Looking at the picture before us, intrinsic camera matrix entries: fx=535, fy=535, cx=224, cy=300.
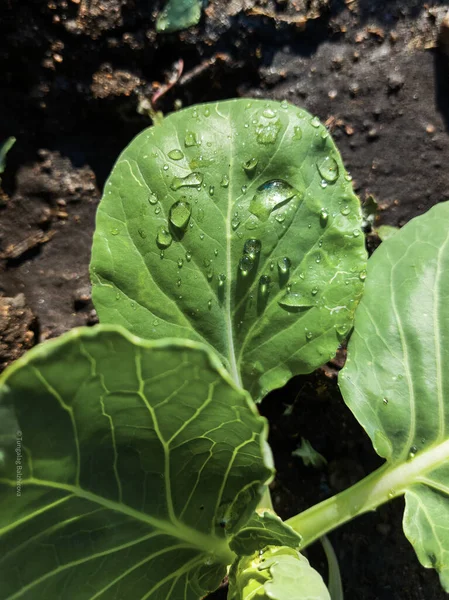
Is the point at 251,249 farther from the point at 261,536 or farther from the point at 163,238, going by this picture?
the point at 261,536

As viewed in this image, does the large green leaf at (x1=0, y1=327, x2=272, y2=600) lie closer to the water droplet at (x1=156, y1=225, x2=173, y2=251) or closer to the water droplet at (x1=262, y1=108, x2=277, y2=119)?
the water droplet at (x1=156, y1=225, x2=173, y2=251)

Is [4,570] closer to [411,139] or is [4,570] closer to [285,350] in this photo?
[285,350]

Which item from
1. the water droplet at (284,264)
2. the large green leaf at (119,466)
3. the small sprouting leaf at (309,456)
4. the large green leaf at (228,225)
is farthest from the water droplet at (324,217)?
the small sprouting leaf at (309,456)

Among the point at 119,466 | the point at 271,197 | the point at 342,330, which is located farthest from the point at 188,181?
the point at 119,466

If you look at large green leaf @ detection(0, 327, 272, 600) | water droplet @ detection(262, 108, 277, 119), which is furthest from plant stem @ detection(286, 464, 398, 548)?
water droplet @ detection(262, 108, 277, 119)

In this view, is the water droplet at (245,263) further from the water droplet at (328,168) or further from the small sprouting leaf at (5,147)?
the small sprouting leaf at (5,147)

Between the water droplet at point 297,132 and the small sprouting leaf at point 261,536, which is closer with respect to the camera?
the small sprouting leaf at point 261,536
